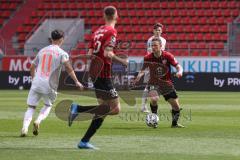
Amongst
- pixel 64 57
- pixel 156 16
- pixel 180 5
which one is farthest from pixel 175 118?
pixel 180 5

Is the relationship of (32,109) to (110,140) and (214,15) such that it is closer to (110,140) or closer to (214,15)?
(110,140)

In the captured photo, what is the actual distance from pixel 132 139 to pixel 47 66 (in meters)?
1.98

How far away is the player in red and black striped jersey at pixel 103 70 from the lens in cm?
1070

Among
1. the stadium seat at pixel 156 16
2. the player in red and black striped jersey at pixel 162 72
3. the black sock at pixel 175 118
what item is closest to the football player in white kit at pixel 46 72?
the player in red and black striped jersey at pixel 162 72

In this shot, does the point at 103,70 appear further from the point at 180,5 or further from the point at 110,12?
the point at 180,5

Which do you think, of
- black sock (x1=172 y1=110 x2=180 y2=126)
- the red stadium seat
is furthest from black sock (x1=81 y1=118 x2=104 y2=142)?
the red stadium seat

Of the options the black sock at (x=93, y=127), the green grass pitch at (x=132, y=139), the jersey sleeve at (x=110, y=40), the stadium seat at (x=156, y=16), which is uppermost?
the stadium seat at (x=156, y=16)

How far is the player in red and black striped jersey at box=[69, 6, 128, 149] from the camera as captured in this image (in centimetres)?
1070

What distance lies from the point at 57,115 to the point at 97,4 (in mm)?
25670

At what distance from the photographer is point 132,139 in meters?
12.4

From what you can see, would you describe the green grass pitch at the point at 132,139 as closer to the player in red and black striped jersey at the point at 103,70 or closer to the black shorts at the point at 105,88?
the player in red and black striped jersey at the point at 103,70

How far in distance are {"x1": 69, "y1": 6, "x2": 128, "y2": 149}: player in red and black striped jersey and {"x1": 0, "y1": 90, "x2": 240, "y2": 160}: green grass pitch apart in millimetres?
446

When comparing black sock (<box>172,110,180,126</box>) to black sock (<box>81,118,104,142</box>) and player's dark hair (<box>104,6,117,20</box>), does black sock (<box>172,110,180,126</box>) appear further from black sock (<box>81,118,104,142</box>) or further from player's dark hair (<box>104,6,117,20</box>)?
player's dark hair (<box>104,6,117,20</box>)

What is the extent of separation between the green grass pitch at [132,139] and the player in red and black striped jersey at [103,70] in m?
0.45
